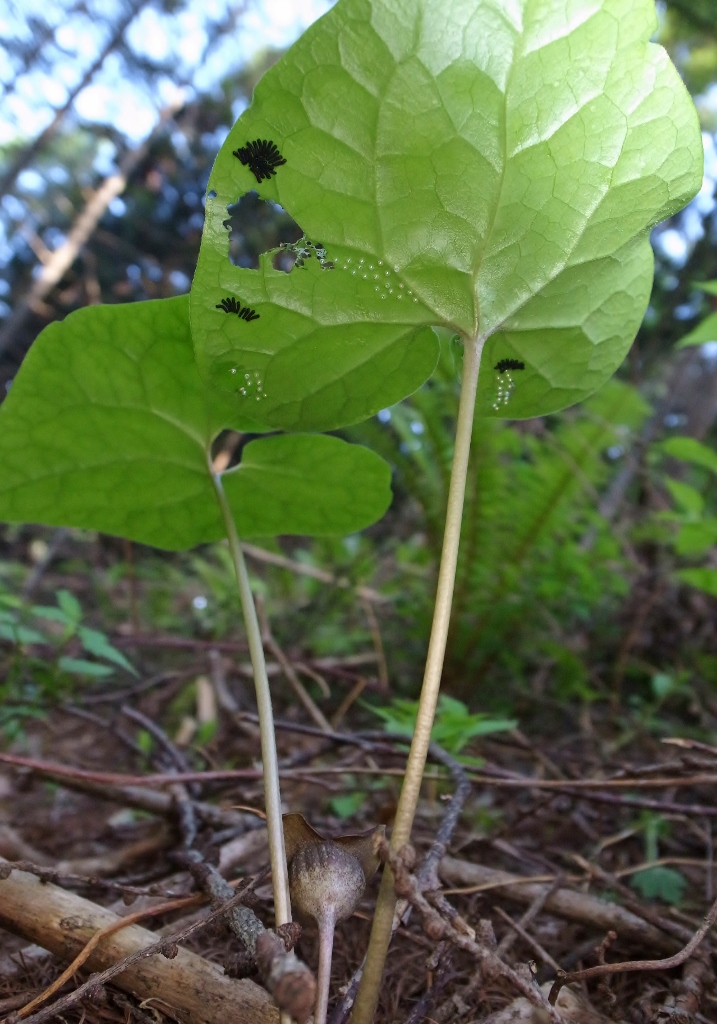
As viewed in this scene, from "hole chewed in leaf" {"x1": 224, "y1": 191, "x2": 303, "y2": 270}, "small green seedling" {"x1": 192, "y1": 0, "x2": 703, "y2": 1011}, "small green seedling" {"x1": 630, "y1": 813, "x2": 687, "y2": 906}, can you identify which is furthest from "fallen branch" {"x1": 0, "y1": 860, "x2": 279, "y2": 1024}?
"hole chewed in leaf" {"x1": 224, "y1": 191, "x2": 303, "y2": 270}

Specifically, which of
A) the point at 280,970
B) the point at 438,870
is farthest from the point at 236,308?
the point at 438,870

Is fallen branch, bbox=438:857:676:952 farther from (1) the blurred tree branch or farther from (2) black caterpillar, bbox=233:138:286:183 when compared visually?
(1) the blurred tree branch

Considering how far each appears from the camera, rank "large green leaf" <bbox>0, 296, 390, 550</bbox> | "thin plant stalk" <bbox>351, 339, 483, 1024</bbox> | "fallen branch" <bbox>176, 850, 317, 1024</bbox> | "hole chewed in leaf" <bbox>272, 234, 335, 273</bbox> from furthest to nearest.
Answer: "large green leaf" <bbox>0, 296, 390, 550</bbox>
"hole chewed in leaf" <bbox>272, 234, 335, 273</bbox>
"thin plant stalk" <bbox>351, 339, 483, 1024</bbox>
"fallen branch" <bbox>176, 850, 317, 1024</bbox>

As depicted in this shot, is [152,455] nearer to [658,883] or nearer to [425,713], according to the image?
[425,713]

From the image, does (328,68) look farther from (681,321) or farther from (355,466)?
(681,321)

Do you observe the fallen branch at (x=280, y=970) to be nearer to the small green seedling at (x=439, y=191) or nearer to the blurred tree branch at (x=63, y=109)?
the small green seedling at (x=439, y=191)

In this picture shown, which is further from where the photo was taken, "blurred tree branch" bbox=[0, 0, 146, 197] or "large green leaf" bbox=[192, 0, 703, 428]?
"blurred tree branch" bbox=[0, 0, 146, 197]

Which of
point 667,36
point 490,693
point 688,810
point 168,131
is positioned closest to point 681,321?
point 667,36

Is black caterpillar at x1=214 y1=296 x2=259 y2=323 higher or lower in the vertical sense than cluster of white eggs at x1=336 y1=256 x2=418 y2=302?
lower
